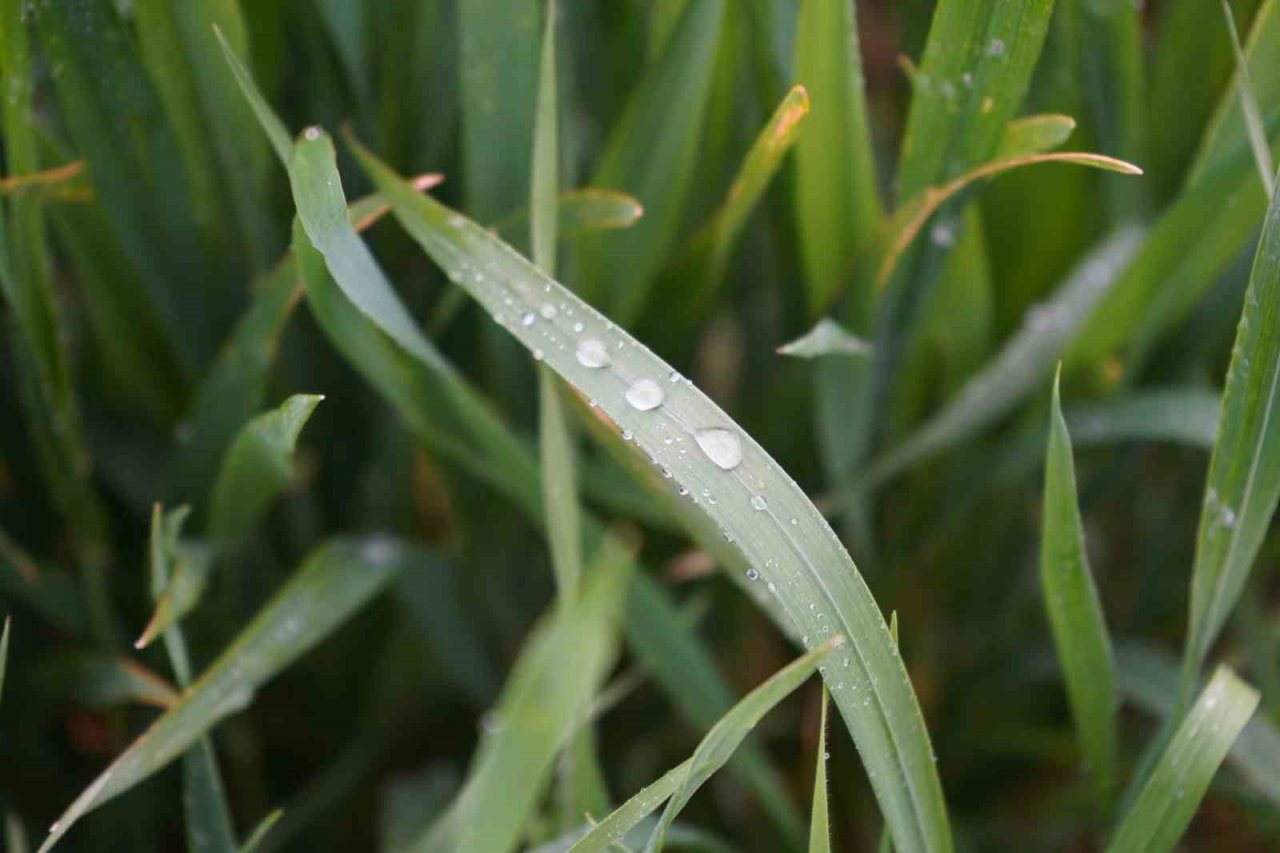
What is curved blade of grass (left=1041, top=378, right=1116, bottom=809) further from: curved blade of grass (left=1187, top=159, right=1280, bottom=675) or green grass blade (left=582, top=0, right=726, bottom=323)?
green grass blade (left=582, top=0, right=726, bottom=323)

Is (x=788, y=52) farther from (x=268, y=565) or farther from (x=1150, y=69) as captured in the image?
(x=268, y=565)

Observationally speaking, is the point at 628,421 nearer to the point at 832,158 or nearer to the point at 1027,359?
the point at 832,158

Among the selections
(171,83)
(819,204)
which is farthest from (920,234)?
(171,83)

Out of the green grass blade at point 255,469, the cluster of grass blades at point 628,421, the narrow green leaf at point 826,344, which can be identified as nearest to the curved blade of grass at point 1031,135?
the cluster of grass blades at point 628,421

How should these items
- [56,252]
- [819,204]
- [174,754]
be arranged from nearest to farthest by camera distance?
[174,754] → [819,204] → [56,252]

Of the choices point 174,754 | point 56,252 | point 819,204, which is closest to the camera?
point 174,754

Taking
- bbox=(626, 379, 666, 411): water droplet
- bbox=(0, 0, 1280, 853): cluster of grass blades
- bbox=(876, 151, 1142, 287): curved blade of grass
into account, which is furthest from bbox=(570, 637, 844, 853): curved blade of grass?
bbox=(876, 151, 1142, 287): curved blade of grass

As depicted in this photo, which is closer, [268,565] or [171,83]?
[171,83]
